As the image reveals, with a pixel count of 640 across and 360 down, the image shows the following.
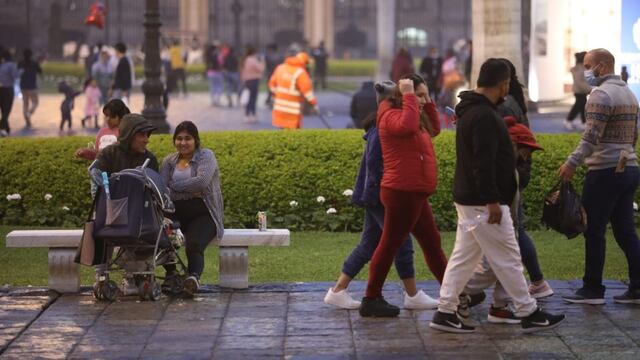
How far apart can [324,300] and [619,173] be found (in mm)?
2193

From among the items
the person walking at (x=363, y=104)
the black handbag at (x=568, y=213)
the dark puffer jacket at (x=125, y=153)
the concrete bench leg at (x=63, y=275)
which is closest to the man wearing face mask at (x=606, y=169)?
the black handbag at (x=568, y=213)

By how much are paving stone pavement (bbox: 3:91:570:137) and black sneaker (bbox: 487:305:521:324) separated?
15.9 m

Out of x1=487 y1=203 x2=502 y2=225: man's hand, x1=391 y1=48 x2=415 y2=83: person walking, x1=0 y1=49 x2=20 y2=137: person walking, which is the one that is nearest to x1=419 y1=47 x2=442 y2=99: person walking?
x1=391 y1=48 x2=415 y2=83: person walking

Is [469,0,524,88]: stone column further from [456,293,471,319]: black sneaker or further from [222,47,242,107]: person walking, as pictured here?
[222,47,242,107]: person walking

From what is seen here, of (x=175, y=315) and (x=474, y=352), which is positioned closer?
(x=474, y=352)

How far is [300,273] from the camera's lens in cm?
1157

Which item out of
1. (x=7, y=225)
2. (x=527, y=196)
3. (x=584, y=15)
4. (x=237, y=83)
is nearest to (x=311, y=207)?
(x=527, y=196)

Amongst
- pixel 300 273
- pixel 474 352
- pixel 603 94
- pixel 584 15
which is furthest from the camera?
pixel 584 15

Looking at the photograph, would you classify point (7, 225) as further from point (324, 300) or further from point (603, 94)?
point (603, 94)

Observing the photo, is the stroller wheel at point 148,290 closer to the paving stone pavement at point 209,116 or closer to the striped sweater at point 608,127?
the striped sweater at point 608,127

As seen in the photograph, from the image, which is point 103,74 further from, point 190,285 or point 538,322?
point 538,322

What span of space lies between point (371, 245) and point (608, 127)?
1.79 meters

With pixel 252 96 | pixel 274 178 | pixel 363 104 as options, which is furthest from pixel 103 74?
pixel 274 178

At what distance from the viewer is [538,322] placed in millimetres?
8883
